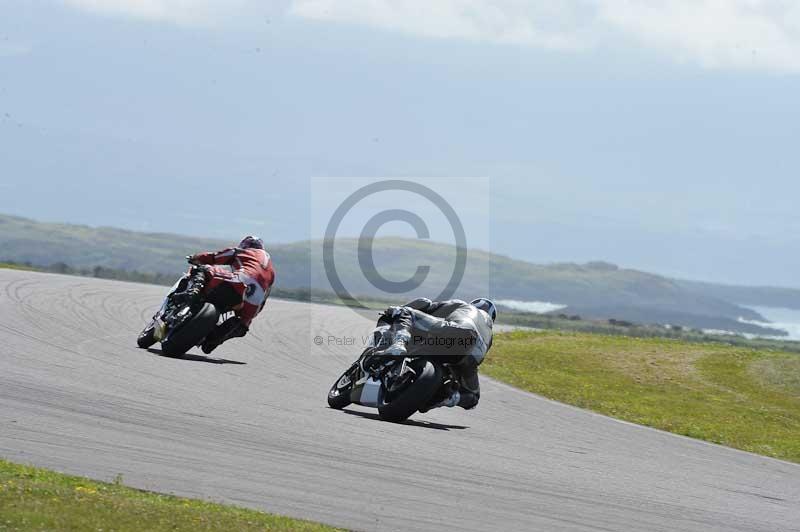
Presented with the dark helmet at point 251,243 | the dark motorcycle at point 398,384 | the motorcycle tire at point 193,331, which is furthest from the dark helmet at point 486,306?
the dark helmet at point 251,243

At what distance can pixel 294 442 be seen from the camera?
12711 mm

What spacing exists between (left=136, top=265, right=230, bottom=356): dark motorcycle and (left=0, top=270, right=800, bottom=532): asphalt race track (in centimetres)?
33

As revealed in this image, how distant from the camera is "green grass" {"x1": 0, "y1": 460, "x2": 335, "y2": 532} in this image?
877 cm

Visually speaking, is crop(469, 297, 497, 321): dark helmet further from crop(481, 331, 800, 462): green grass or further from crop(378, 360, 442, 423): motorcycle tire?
crop(481, 331, 800, 462): green grass

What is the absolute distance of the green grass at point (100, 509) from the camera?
877cm

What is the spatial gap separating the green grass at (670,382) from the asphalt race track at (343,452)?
167 centimetres

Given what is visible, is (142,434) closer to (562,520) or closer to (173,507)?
(173,507)

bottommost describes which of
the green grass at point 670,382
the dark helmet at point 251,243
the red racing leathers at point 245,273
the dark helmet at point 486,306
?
the green grass at point 670,382

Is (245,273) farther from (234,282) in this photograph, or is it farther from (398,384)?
(398,384)

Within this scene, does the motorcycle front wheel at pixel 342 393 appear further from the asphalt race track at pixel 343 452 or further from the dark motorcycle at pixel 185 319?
the dark motorcycle at pixel 185 319

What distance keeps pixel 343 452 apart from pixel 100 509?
12.3 ft

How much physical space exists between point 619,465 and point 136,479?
6227 millimetres

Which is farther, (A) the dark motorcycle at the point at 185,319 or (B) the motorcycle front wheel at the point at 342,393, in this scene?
(A) the dark motorcycle at the point at 185,319

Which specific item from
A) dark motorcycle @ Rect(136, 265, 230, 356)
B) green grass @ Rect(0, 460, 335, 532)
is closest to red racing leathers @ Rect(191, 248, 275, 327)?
dark motorcycle @ Rect(136, 265, 230, 356)
